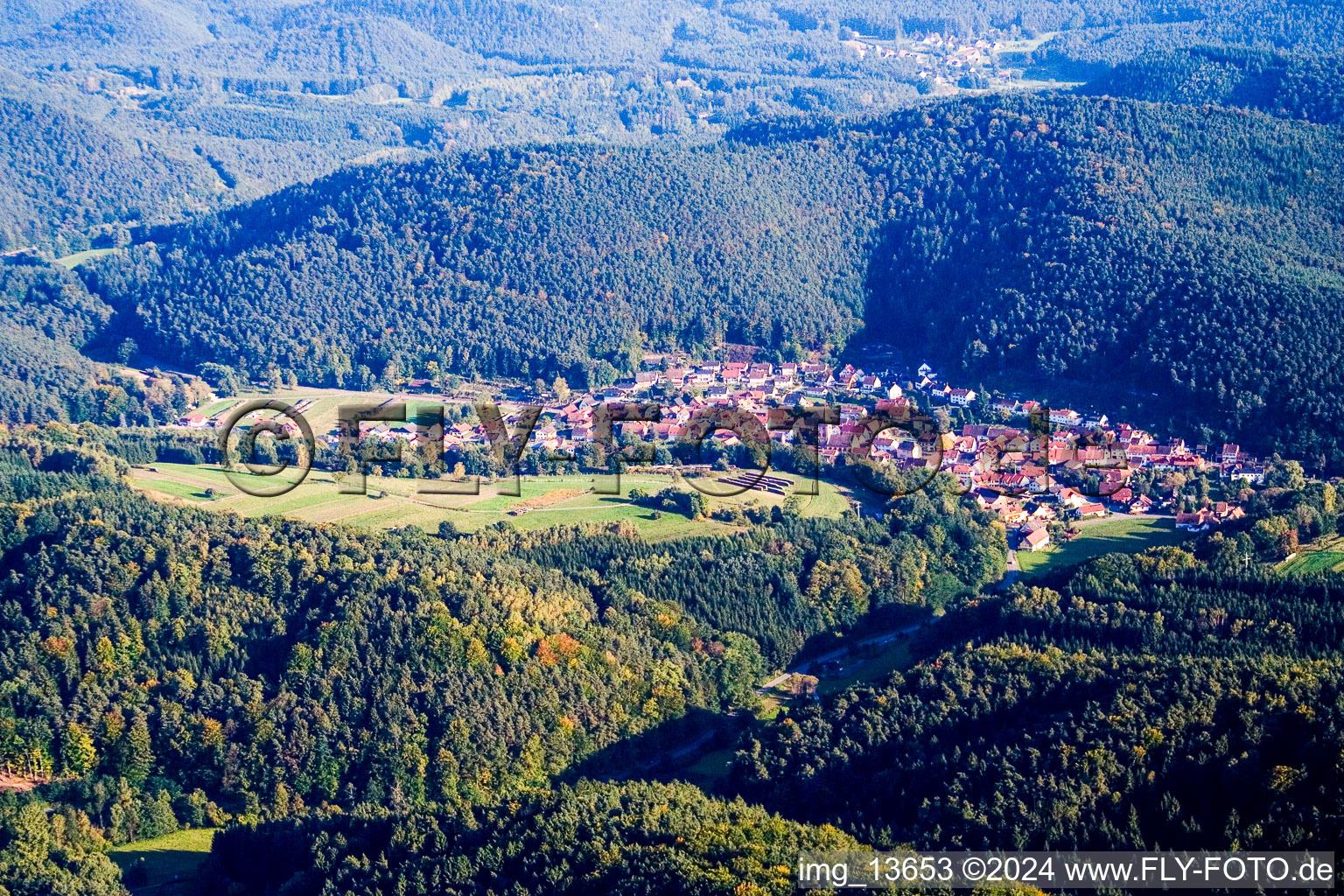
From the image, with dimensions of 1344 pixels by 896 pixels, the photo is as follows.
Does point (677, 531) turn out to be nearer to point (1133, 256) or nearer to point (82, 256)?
point (1133, 256)

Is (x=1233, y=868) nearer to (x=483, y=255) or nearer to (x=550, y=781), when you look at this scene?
(x=550, y=781)

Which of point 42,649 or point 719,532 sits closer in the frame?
point 42,649

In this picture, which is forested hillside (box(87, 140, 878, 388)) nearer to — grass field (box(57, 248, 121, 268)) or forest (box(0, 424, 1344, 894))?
grass field (box(57, 248, 121, 268))

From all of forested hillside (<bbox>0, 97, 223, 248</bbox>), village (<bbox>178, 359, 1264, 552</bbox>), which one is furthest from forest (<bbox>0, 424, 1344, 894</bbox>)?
forested hillside (<bbox>0, 97, 223, 248</bbox>)

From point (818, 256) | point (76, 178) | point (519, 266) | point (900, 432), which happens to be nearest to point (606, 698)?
point (900, 432)

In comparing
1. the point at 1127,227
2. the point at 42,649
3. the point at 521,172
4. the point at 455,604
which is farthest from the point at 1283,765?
the point at 521,172
